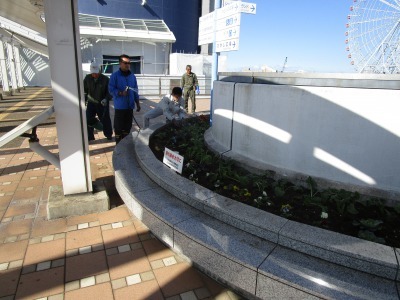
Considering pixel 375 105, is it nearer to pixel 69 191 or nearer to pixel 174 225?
pixel 174 225

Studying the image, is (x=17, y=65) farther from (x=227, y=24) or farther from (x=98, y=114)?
(x=227, y=24)

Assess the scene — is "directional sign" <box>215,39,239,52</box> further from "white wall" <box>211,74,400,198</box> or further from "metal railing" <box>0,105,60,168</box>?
"metal railing" <box>0,105,60,168</box>

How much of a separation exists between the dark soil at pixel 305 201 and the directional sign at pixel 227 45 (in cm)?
270

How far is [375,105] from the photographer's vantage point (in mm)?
2859

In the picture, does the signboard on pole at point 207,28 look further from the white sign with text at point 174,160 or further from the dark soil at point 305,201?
the white sign with text at point 174,160

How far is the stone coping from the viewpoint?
196cm

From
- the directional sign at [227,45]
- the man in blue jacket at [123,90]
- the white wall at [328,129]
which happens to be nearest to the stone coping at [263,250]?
the white wall at [328,129]

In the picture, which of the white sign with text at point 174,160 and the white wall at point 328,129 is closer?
the white wall at point 328,129

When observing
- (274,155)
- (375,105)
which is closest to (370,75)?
(375,105)

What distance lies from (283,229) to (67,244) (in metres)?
2.13

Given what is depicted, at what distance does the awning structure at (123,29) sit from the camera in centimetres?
1852

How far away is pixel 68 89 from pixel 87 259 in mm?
1769

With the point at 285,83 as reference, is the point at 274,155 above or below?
below

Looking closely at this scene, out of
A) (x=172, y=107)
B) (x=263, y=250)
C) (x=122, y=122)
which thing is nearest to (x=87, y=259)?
(x=263, y=250)
